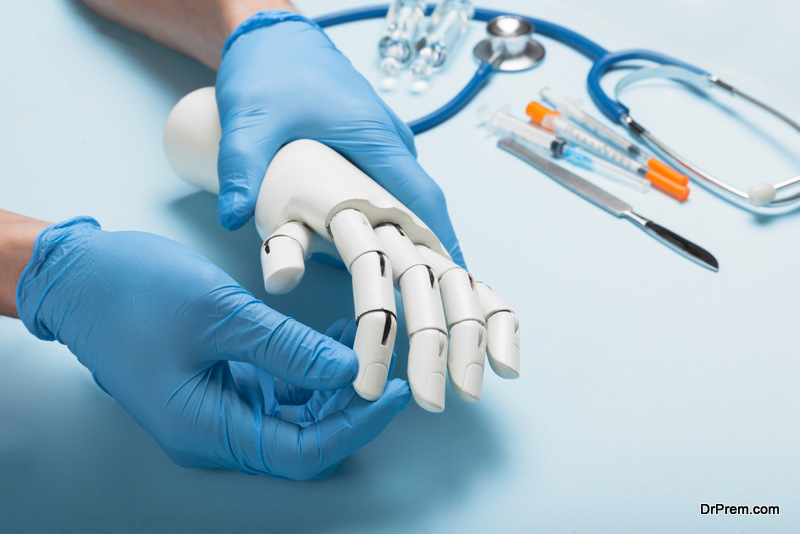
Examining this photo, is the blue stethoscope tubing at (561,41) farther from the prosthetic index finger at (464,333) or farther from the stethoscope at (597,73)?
the prosthetic index finger at (464,333)

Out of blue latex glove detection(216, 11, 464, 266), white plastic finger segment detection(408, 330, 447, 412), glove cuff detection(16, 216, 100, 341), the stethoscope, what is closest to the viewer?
white plastic finger segment detection(408, 330, 447, 412)

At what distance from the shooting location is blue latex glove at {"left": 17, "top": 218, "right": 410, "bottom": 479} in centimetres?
79

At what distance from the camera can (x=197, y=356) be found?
2.69 ft

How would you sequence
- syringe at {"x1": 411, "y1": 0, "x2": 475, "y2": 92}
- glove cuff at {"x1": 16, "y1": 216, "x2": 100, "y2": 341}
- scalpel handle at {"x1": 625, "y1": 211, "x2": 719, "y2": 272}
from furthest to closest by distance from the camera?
syringe at {"x1": 411, "y1": 0, "x2": 475, "y2": 92} < scalpel handle at {"x1": 625, "y1": 211, "x2": 719, "y2": 272} < glove cuff at {"x1": 16, "y1": 216, "x2": 100, "y2": 341}

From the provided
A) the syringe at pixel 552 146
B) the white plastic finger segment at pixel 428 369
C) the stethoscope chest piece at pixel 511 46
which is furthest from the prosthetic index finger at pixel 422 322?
the stethoscope chest piece at pixel 511 46

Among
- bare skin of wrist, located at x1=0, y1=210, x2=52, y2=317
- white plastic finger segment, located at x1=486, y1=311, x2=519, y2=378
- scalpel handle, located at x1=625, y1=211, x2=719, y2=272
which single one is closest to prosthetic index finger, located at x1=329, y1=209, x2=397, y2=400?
white plastic finger segment, located at x1=486, y1=311, x2=519, y2=378

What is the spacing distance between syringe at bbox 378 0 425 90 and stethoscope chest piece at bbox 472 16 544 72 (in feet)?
0.51

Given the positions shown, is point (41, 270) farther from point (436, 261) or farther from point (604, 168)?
point (604, 168)

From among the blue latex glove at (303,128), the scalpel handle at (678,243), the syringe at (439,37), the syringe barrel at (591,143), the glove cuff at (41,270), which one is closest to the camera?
the glove cuff at (41,270)

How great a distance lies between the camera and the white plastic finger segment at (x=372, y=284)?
80cm

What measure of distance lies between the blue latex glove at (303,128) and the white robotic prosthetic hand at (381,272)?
0.03 metres

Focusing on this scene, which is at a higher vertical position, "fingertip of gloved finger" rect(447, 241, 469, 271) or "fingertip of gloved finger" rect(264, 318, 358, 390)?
"fingertip of gloved finger" rect(264, 318, 358, 390)

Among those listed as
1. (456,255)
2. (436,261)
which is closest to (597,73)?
(456,255)

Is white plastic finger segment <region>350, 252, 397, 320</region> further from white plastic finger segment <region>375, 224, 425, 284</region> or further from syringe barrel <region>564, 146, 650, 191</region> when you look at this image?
syringe barrel <region>564, 146, 650, 191</region>
